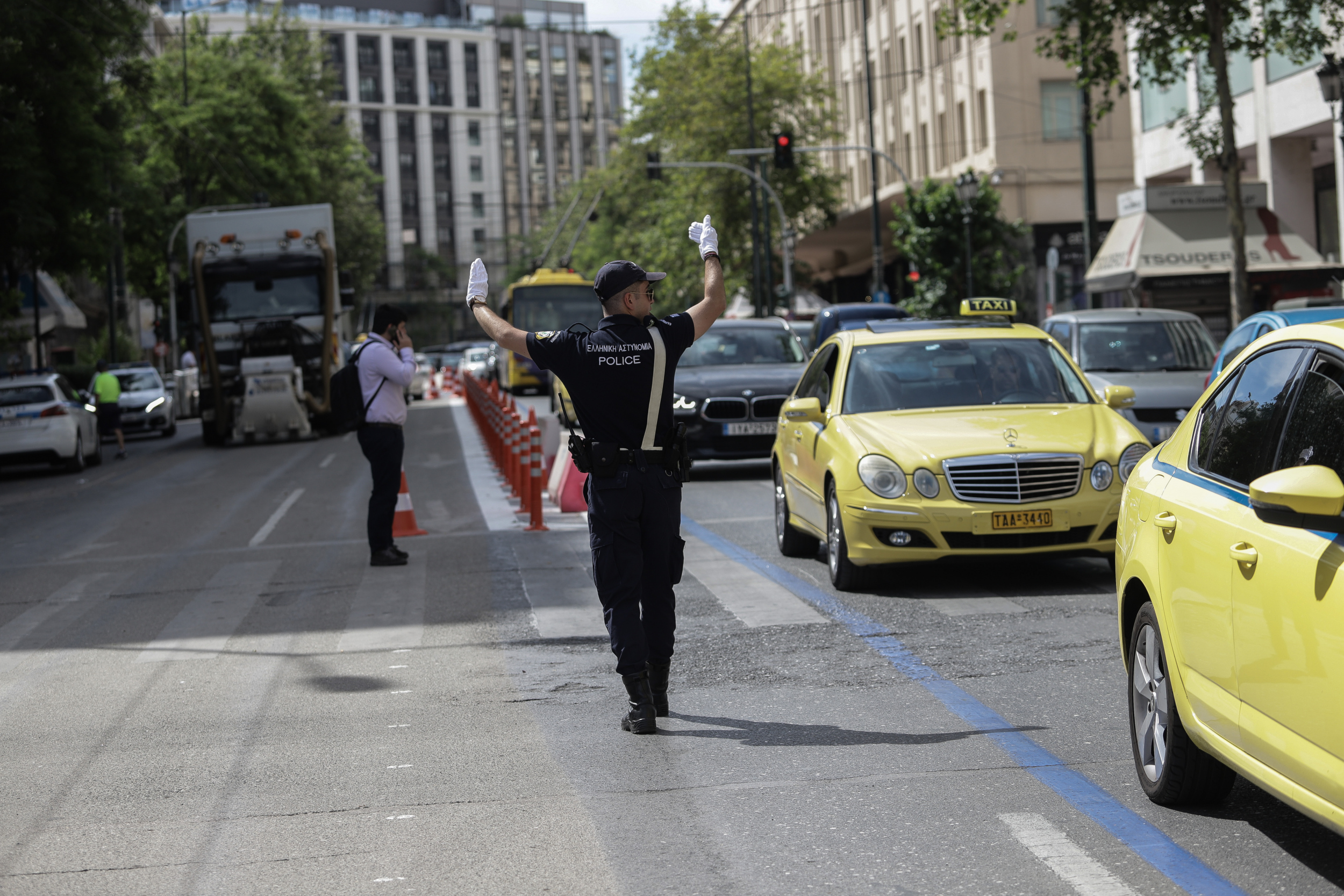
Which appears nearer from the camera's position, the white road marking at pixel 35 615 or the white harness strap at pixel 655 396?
the white harness strap at pixel 655 396

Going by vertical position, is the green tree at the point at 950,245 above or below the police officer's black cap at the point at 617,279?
above

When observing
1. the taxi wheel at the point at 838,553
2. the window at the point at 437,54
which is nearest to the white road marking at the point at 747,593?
the taxi wheel at the point at 838,553

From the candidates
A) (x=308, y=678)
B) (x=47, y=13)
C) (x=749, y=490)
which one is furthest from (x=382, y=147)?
(x=308, y=678)

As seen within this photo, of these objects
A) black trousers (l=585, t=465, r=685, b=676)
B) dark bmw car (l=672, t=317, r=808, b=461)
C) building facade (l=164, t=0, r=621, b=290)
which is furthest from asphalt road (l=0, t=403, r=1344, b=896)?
building facade (l=164, t=0, r=621, b=290)

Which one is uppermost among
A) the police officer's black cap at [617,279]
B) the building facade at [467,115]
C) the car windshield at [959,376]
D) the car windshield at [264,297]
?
the building facade at [467,115]

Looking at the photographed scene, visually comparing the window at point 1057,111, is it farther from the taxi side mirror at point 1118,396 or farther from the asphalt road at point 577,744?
the taxi side mirror at point 1118,396

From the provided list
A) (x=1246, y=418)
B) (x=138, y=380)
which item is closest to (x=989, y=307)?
(x=1246, y=418)

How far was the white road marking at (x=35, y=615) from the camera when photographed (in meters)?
9.15

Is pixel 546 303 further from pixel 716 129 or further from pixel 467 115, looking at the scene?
pixel 467 115

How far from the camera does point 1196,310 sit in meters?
28.6

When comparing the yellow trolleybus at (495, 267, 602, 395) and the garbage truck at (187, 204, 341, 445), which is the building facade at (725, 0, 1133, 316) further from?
the garbage truck at (187, 204, 341, 445)

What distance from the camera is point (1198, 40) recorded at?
77.9ft

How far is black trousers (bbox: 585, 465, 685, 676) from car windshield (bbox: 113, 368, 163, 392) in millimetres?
34973

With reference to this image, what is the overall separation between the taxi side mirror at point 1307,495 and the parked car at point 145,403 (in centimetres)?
3615
